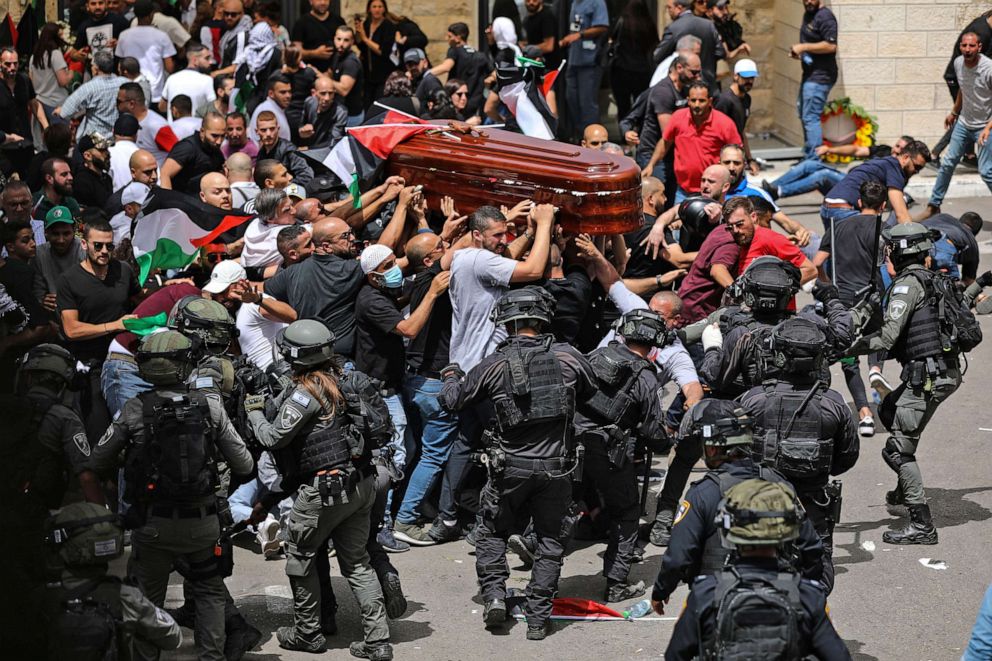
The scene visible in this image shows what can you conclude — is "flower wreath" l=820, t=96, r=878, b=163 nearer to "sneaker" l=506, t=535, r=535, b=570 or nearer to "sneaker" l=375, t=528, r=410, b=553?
"sneaker" l=506, t=535, r=535, b=570

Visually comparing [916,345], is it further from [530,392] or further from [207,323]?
[207,323]

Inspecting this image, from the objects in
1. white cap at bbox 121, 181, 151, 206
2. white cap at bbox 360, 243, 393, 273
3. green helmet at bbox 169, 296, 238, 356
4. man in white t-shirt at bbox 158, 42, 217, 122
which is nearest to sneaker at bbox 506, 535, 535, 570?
white cap at bbox 360, 243, 393, 273

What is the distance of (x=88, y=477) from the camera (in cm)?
629

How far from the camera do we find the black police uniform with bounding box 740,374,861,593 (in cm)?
661

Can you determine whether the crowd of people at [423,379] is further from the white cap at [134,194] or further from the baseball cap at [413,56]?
the baseball cap at [413,56]

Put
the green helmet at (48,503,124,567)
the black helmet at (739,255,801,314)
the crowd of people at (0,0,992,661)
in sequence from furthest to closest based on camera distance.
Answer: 1. the black helmet at (739,255,801,314)
2. the crowd of people at (0,0,992,661)
3. the green helmet at (48,503,124,567)

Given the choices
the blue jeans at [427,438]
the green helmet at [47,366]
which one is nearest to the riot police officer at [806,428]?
the blue jeans at [427,438]

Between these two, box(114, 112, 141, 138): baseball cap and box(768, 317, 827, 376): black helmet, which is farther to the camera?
box(114, 112, 141, 138): baseball cap

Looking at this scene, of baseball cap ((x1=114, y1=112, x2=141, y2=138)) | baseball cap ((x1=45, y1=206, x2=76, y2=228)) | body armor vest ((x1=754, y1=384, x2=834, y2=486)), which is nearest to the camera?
body armor vest ((x1=754, y1=384, x2=834, y2=486))

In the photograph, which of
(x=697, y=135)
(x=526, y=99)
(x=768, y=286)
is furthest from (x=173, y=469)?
(x=697, y=135)

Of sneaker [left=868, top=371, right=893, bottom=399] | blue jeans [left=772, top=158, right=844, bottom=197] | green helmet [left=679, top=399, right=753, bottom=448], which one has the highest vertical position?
green helmet [left=679, top=399, right=753, bottom=448]

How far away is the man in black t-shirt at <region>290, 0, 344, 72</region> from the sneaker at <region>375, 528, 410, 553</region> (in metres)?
7.35

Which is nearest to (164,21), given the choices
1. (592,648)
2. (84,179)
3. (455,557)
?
(84,179)

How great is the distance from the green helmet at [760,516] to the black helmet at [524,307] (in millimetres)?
2082
